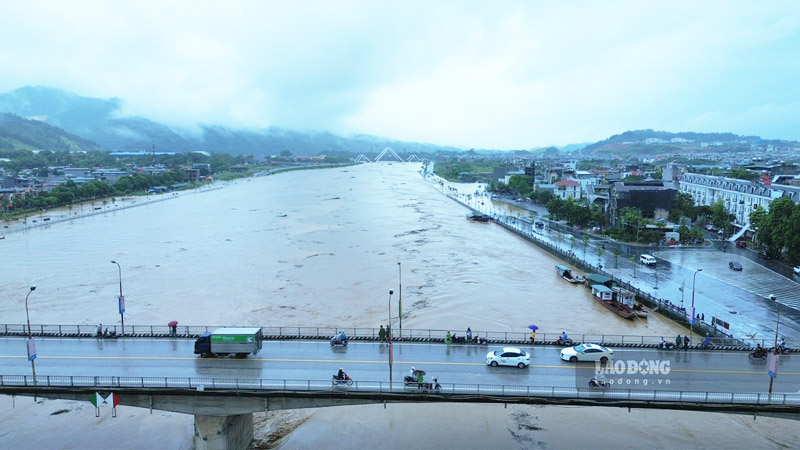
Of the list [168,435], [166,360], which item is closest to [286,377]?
[166,360]

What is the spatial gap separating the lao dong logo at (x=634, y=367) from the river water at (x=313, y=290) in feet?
7.86

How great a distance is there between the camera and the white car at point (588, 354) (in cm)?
1521

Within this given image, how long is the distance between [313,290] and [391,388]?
18.8m

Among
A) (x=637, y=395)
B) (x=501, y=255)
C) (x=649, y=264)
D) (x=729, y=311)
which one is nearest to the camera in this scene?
(x=637, y=395)

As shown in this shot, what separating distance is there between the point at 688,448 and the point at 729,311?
13.4 meters

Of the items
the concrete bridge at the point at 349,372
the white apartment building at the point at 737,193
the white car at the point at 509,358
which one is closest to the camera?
the concrete bridge at the point at 349,372

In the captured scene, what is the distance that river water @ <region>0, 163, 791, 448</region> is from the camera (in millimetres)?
16391

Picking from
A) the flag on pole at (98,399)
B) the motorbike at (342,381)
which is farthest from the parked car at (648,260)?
the flag on pole at (98,399)

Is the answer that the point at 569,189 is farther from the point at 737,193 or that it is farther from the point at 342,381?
the point at 342,381

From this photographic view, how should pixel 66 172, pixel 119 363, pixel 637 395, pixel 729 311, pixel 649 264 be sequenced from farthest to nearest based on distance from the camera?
pixel 66 172
pixel 649 264
pixel 729 311
pixel 119 363
pixel 637 395

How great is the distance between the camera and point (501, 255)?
41344 mm

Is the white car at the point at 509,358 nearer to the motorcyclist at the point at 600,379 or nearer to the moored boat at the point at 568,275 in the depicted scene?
the motorcyclist at the point at 600,379

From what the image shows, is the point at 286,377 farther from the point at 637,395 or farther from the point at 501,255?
the point at 501,255

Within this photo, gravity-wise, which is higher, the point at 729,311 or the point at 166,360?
the point at 166,360
